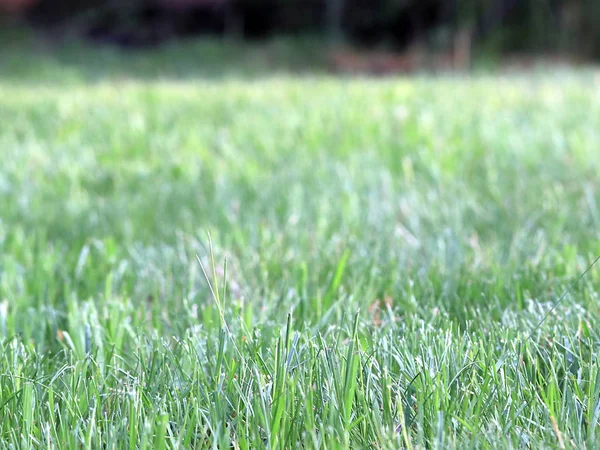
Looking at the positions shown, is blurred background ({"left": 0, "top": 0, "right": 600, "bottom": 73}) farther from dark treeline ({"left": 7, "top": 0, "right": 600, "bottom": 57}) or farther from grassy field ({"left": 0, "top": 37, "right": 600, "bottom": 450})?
grassy field ({"left": 0, "top": 37, "right": 600, "bottom": 450})

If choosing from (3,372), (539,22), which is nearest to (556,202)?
(3,372)

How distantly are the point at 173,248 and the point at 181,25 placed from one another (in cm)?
1863

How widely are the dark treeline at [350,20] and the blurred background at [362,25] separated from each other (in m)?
0.02

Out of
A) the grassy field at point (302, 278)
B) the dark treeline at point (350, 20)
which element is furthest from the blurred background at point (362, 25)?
the grassy field at point (302, 278)

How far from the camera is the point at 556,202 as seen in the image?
2.21 meters

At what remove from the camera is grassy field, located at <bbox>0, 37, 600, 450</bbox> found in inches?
34.0

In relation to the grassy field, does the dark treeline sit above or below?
above

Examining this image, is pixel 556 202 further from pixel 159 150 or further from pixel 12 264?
pixel 159 150

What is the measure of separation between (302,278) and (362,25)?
648 inches

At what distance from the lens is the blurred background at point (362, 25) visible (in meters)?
12.9

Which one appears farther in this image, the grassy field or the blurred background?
the blurred background

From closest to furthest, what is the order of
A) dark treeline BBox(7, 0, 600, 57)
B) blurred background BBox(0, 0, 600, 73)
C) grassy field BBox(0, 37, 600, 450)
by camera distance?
grassy field BBox(0, 37, 600, 450), blurred background BBox(0, 0, 600, 73), dark treeline BBox(7, 0, 600, 57)

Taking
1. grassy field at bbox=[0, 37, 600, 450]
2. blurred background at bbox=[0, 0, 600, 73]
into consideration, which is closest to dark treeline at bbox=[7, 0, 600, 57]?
blurred background at bbox=[0, 0, 600, 73]

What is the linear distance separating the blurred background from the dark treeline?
0.08 ft
